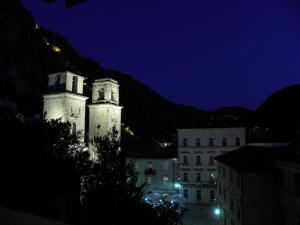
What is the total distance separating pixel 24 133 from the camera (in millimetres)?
14508

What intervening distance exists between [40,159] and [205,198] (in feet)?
108

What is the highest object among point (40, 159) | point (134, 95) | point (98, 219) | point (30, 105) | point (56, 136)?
point (134, 95)

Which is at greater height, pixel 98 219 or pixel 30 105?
pixel 30 105

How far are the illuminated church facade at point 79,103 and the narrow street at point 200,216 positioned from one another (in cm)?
1656

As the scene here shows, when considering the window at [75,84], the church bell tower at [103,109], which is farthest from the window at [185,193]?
the window at [75,84]

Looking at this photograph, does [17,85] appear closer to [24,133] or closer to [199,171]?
[199,171]

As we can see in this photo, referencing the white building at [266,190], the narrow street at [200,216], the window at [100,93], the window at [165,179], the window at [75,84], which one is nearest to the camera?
the white building at [266,190]

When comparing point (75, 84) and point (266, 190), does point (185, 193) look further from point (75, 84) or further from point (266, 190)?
point (75, 84)

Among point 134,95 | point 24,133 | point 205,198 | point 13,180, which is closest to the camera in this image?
point 13,180

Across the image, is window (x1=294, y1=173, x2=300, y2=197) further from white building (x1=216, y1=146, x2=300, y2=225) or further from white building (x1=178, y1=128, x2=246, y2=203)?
white building (x1=178, y1=128, x2=246, y2=203)

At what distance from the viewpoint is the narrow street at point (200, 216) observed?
32100 millimetres

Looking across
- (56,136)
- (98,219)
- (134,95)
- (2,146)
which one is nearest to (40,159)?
(2,146)

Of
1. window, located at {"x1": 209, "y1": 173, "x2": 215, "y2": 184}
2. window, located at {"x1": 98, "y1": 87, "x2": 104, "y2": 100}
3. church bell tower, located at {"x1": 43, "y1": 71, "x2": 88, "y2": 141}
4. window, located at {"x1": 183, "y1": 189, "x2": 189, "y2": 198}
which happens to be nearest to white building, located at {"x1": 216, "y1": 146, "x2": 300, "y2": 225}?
window, located at {"x1": 209, "y1": 173, "x2": 215, "y2": 184}

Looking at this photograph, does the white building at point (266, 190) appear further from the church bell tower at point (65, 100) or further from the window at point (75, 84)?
the window at point (75, 84)
